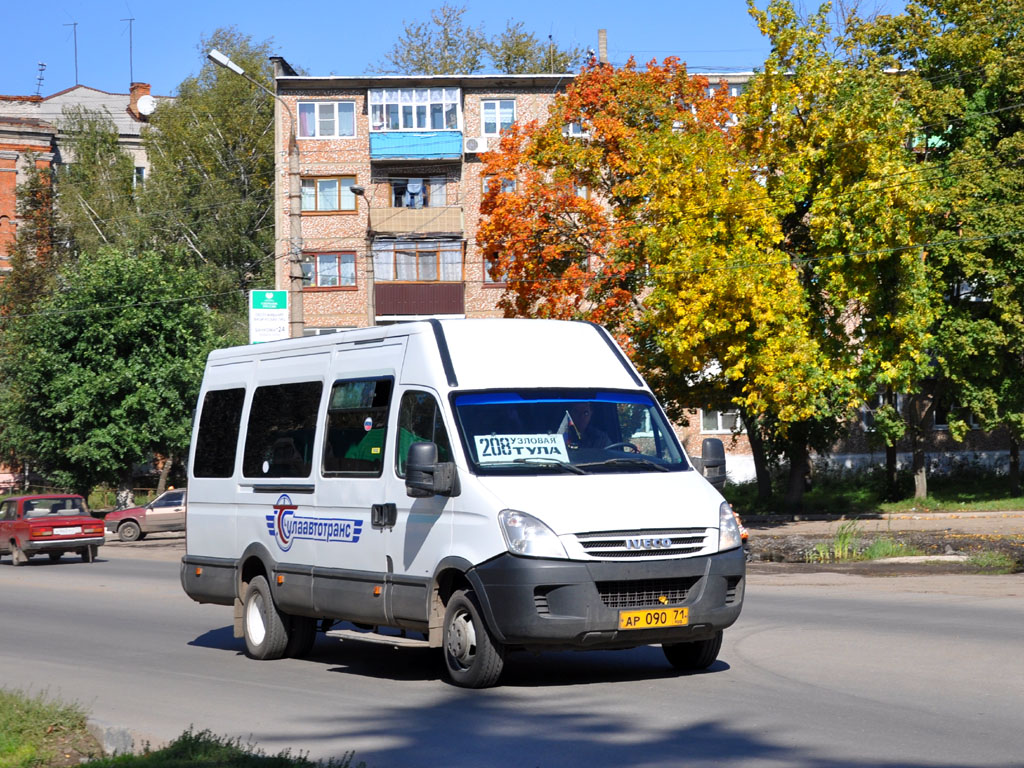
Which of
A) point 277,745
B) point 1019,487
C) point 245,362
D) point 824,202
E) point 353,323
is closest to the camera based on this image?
point 277,745

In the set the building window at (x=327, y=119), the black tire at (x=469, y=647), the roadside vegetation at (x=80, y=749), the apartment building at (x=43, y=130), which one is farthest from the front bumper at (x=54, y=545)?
the apartment building at (x=43, y=130)

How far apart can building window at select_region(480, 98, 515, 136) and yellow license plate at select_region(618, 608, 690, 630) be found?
167ft

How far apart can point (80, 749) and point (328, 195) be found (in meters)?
53.2

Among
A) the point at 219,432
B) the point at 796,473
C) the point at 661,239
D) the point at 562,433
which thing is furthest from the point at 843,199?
the point at 562,433

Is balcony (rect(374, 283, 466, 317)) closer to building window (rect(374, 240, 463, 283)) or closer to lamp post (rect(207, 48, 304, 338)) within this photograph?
building window (rect(374, 240, 463, 283))

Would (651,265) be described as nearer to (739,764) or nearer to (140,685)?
(140,685)

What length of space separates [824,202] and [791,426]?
801cm

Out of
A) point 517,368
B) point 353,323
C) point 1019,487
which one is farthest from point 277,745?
point 353,323

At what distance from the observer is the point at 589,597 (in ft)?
30.3

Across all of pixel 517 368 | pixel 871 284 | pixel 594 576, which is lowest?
pixel 594 576

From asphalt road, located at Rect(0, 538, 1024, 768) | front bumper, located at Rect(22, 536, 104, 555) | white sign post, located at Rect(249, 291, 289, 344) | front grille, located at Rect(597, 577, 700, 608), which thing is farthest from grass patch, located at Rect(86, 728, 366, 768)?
front bumper, located at Rect(22, 536, 104, 555)

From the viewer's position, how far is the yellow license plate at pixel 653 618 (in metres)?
9.32

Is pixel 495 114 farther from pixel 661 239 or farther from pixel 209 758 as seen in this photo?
pixel 209 758

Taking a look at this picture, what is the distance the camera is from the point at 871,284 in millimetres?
34594
